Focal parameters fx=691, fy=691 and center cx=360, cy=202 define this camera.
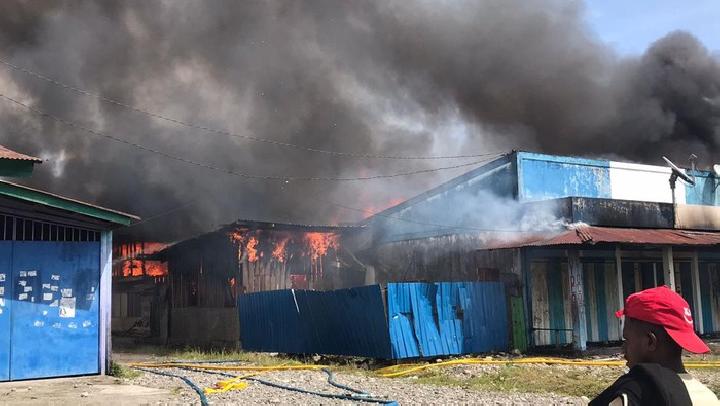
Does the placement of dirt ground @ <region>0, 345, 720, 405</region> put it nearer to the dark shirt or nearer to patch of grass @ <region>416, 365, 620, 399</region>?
patch of grass @ <region>416, 365, 620, 399</region>

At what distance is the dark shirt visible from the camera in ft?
6.15

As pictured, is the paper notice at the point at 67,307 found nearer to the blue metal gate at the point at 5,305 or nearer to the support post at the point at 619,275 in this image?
the blue metal gate at the point at 5,305

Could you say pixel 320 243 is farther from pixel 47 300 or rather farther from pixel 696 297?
pixel 47 300

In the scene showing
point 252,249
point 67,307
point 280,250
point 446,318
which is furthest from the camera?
point 280,250

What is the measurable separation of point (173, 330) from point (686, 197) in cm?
1652

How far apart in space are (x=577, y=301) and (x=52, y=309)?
10351 mm

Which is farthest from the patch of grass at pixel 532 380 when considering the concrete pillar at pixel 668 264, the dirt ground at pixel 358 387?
the concrete pillar at pixel 668 264

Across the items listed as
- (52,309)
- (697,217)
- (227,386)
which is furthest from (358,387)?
(697,217)

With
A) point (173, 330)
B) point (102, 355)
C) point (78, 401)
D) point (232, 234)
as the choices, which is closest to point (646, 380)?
point (78, 401)

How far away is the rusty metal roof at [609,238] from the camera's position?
14.4 meters

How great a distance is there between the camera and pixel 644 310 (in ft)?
6.78

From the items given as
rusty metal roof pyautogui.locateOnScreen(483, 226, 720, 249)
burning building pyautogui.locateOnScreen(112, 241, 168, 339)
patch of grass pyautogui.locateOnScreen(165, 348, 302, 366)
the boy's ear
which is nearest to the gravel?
patch of grass pyautogui.locateOnScreen(165, 348, 302, 366)

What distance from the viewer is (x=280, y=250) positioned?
66.1 ft

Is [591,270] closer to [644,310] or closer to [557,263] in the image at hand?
[557,263]
